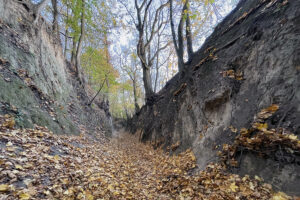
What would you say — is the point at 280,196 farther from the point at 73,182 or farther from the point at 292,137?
the point at 73,182

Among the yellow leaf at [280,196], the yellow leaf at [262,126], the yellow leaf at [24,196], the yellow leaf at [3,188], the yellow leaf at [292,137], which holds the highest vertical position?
the yellow leaf at [262,126]

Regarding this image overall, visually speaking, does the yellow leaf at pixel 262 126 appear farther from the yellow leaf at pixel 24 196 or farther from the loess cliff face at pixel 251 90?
the yellow leaf at pixel 24 196

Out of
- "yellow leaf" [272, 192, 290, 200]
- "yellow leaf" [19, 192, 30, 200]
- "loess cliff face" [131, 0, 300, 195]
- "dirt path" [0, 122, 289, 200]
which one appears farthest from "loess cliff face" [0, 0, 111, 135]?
"yellow leaf" [272, 192, 290, 200]

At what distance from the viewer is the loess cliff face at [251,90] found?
2.51 metres

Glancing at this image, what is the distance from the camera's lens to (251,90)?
3521mm

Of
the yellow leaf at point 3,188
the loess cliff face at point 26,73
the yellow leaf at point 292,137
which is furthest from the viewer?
the loess cliff face at point 26,73

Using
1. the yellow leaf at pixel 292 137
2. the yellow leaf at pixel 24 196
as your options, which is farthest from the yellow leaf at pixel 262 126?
the yellow leaf at pixel 24 196

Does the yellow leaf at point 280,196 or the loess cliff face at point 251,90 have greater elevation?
the loess cliff face at point 251,90

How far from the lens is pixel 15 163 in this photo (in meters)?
2.34

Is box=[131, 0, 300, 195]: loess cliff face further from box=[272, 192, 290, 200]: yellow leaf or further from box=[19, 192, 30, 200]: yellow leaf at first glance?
box=[19, 192, 30, 200]: yellow leaf

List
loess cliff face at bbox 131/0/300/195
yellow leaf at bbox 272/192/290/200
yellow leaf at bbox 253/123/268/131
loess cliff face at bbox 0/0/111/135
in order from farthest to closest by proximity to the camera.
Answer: loess cliff face at bbox 0/0/111/135 < yellow leaf at bbox 253/123/268/131 < loess cliff face at bbox 131/0/300/195 < yellow leaf at bbox 272/192/290/200

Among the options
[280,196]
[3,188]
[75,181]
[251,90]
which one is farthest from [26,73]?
[280,196]

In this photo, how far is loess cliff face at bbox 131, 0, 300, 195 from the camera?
2.51m

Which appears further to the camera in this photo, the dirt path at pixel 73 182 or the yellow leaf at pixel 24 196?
the dirt path at pixel 73 182
